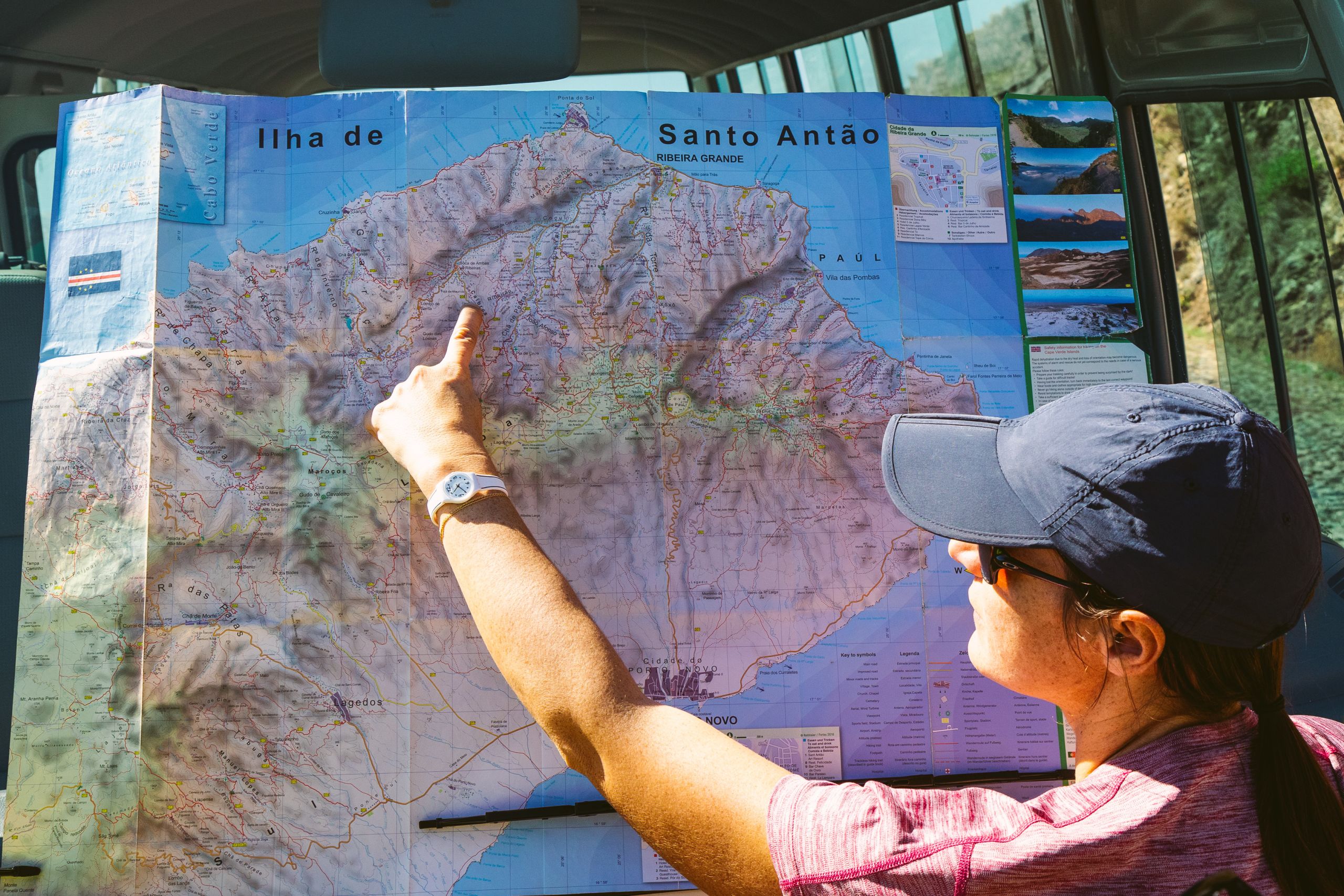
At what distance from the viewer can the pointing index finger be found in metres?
1.50

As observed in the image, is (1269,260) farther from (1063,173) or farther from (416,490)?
(416,490)

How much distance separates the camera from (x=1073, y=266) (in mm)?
1679

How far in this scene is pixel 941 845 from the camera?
871mm

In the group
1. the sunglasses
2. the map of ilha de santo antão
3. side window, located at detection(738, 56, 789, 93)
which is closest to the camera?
the sunglasses

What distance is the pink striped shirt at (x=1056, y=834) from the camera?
2.77 feet

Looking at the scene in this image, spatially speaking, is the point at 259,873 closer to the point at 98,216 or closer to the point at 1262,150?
the point at 98,216

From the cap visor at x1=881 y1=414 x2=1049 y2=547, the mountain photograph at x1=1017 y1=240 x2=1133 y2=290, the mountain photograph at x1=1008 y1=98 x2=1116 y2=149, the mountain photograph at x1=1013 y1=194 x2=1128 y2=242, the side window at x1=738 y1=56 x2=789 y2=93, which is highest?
the side window at x1=738 y1=56 x2=789 y2=93

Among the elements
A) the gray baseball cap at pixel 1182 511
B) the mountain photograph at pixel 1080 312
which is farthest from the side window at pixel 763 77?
the gray baseball cap at pixel 1182 511

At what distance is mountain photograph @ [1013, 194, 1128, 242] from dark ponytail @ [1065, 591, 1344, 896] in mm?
984

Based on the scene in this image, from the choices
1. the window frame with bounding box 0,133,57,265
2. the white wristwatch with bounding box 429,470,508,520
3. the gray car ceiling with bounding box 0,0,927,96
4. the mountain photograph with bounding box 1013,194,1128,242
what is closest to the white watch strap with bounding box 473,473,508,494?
the white wristwatch with bounding box 429,470,508,520

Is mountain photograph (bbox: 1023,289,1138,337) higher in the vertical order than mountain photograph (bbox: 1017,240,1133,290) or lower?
lower

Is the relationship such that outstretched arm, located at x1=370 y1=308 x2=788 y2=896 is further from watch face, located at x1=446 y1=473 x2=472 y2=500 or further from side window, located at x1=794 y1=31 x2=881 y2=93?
side window, located at x1=794 y1=31 x2=881 y2=93

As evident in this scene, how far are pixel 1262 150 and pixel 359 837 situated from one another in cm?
236

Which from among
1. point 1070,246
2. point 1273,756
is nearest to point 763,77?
point 1070,246
